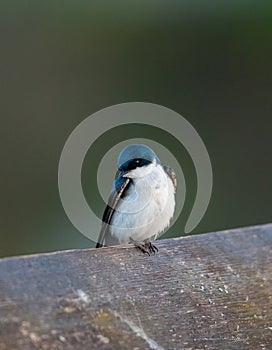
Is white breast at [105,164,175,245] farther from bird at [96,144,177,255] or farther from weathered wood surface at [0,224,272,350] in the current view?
weathered wood surface at [0,224,272,350]

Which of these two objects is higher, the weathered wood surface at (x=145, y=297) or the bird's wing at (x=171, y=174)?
the weathered wood surface at (x=145, y=297)

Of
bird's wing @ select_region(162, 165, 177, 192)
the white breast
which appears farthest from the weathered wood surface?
bird's wing @ select_region(162, 165, 177, 192)

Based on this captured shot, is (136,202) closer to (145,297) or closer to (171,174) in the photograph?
(171,174)

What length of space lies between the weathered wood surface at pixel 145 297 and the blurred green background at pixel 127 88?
82.8 inches

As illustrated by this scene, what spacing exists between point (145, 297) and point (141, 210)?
3.87 ft

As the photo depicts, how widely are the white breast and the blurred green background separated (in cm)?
103

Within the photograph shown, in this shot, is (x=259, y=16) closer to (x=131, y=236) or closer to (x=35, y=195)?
(x=35, y=195)

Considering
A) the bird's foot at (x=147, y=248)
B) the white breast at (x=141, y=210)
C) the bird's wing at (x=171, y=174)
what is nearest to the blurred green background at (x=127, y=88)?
the bird's wing at (x=171, y=174)

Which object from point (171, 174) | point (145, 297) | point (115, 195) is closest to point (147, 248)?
point (145, 297)

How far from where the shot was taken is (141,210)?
8.79 feet

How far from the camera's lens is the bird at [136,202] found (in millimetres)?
2668

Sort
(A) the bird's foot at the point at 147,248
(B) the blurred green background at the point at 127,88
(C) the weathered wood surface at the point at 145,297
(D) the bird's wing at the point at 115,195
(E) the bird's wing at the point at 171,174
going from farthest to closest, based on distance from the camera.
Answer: (B) the blurred green background at the point at 127,88
(E) the bird's wing at the point at 171,174
(D) the bird's wing at the point at 115,195
(A) the bird's foot at the point at 147,248
(C) the weathered wood surface at the point at 145,297

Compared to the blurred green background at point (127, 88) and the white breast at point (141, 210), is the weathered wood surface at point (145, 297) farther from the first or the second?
the blurred green background at point (127, 88)

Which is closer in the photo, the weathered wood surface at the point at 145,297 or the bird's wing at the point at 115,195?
the weathered wood surface at the point at 145,297
